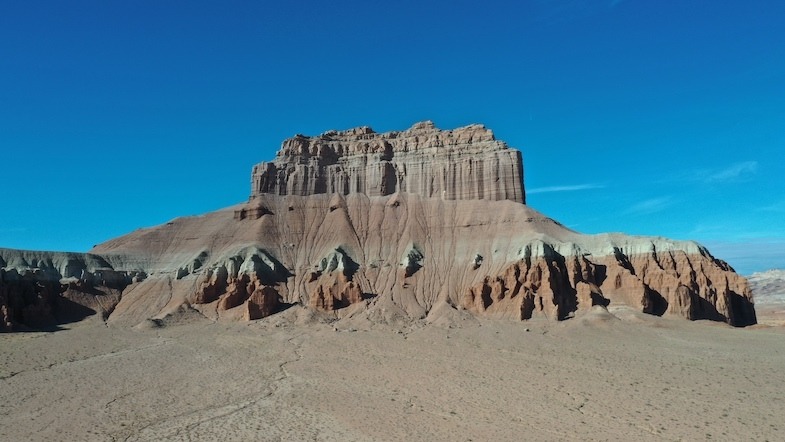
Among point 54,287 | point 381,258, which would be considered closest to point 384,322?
point 381,258

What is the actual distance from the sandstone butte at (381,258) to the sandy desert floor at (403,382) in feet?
16.7

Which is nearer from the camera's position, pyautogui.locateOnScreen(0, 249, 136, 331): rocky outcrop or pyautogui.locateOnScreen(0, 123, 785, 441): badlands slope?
pyautogui.locateOnScreen(0, 123, 785, 441): badlands slope

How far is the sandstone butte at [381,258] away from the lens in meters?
52.7

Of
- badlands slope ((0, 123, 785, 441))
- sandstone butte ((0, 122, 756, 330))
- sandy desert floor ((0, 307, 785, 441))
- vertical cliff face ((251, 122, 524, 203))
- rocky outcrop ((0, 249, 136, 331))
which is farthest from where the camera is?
vertical cliff face ((251, 122, 524, 203))

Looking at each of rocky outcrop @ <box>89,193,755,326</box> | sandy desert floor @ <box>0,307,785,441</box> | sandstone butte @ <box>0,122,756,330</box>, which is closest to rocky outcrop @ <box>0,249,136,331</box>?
sandstone butte @ <box>0,122,756,330</box>

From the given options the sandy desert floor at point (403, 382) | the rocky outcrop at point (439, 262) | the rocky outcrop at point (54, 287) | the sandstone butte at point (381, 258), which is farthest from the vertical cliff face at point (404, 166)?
the sandy desert floor at point (403, 382)

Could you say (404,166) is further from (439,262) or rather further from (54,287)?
(54,287)

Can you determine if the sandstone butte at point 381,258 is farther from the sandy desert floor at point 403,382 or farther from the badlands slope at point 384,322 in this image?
the sandy desert floor at point 403,382

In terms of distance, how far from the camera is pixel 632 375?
3069 cm

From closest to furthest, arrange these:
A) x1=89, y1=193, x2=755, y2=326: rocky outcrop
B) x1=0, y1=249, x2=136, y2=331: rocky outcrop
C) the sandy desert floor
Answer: the sandy desert floor
x1=0, y1=249, x2=136, y2=331: rocky outcrop
x1=89, y1=193, x2=755, y2=326: rocky outcrop

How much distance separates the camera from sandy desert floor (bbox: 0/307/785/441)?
22672 millimetres

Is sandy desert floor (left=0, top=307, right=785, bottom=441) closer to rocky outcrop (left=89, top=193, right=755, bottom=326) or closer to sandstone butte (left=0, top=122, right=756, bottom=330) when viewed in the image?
rocky outcrop (left=89, top=193, right=755, bottom=326)

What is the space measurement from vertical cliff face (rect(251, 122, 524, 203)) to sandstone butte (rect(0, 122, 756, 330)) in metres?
0.20

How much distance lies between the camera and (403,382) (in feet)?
101
